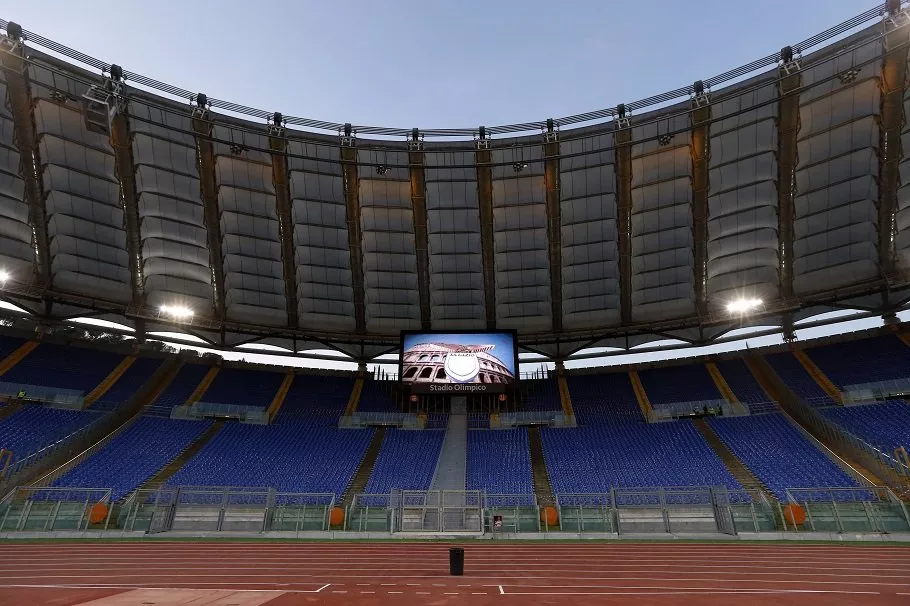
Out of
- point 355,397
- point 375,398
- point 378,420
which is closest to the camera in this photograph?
point 378,420

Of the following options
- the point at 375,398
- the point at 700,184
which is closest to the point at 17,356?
the point at 375,398

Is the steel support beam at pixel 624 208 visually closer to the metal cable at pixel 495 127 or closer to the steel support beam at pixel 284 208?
the metal cable at pixel 495 127

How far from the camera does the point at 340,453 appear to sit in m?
30.8

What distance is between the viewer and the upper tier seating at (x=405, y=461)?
27.0m

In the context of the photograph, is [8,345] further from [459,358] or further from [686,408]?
[686,408]

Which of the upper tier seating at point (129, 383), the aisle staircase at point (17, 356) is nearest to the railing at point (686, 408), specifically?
the upper tier seating at point (129, 383)

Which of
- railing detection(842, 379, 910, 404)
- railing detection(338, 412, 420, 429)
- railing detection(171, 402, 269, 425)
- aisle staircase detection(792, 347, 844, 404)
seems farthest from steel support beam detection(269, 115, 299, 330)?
railing detection(842, 379, 910, 404)

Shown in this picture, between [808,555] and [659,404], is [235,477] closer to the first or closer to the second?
[808,555]

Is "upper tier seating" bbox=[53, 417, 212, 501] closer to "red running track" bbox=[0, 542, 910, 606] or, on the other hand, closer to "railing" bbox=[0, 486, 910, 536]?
"railing" bbox=[0, 486, 910, 536]

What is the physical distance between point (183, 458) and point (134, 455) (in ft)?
8.08

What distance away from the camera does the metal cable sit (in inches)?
861

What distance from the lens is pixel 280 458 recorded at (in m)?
29.2

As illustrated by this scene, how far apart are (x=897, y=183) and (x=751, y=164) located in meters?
6.80

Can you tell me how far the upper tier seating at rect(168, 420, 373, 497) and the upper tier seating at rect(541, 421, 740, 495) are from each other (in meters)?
12.3
